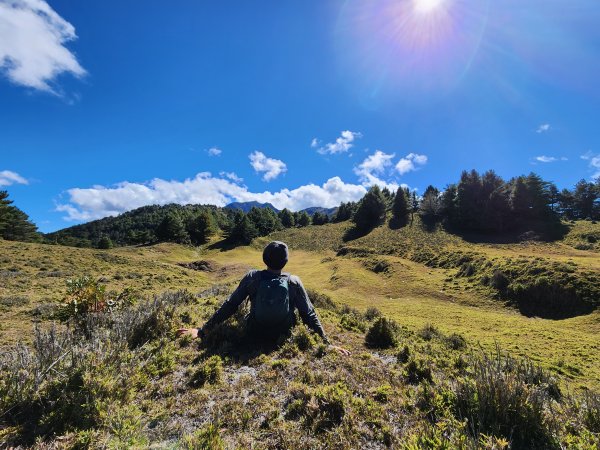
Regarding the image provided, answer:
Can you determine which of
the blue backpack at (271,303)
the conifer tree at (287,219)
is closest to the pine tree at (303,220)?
the conifer tree at (287,219)

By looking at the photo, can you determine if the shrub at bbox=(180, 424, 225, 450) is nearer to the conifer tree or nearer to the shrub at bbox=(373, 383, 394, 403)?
the shrub at bbox=(373, 383, 394, 403)

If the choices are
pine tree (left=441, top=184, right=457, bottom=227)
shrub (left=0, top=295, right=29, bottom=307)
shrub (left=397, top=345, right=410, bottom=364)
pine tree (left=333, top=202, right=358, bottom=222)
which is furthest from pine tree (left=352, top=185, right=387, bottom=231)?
shrub (left=397, top=345, right=410, bottom=364)

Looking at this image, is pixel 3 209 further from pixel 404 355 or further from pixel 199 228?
pixel 404 355

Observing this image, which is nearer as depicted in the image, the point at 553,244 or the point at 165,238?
the point at 553,244

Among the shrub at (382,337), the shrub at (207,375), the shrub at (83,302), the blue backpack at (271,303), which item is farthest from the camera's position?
the shrub at (83,302)

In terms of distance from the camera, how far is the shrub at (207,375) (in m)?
4.01

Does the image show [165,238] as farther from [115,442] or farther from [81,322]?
[115,442]

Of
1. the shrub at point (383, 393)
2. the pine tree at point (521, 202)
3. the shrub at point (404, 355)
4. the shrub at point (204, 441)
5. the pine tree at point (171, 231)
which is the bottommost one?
the shrub at point (404, 355)

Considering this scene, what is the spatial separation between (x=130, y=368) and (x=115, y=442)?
56.2 inches

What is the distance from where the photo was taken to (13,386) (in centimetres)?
318

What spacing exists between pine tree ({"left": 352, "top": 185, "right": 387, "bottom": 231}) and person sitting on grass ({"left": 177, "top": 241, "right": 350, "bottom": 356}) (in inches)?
2662

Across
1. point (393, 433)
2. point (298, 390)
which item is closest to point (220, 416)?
point (298, 390)

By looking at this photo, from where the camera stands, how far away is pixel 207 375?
4.10 meters

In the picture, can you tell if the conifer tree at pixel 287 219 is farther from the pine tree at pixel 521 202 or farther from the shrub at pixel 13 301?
the shrub at pixel 13 301
